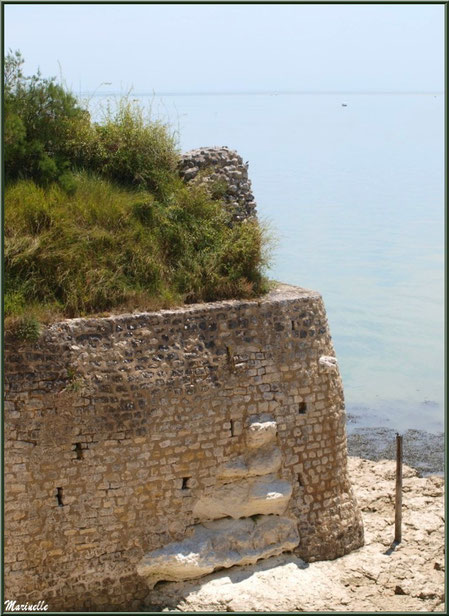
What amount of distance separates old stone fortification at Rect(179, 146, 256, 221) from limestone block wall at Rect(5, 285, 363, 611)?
161 cm

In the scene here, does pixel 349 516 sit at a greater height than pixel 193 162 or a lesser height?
lesser

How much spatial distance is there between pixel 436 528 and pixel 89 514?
16.8ft

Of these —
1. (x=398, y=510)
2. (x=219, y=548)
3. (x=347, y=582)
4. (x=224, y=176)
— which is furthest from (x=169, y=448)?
(x=224, y=176)

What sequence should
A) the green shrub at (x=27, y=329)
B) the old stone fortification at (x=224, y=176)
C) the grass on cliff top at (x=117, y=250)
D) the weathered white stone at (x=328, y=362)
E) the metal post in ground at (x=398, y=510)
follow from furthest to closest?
the old stone fortification at (x=224, y=176), the metal post in ground at (x=398, y=510), the weathered white stone at (x=328, y=362), the grass on cliff top at (x=117, y=250), the green shrub at (x=27, y=329)

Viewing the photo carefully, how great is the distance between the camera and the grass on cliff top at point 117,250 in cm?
1189

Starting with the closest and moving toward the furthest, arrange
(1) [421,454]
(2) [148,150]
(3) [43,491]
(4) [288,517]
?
(3) [43,491], (4) [288,517], (2) [148,150], (1) [421,454]

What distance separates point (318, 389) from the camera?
13.1 m

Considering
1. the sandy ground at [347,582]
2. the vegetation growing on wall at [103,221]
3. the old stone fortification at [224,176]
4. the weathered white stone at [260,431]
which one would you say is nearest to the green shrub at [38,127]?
the vegetation growing on wall at [103,221]

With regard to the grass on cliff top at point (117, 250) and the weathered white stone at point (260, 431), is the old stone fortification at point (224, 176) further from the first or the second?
the weathered white stone at point (260, 431)

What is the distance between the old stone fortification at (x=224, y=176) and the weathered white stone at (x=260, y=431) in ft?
9.57

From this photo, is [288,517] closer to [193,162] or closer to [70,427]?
[70,427]

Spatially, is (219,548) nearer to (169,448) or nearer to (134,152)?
(169,448)

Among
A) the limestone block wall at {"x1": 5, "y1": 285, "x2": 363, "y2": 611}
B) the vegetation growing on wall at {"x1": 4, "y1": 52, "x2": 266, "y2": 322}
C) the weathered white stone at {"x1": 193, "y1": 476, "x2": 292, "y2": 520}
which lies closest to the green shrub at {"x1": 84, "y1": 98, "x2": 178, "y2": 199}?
the vegetation growing on wall at {"x1": 4, "y1": 52, "x2": 266, "y2": 322}

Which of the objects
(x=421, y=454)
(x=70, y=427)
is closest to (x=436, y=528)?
(x=421, y=454)
